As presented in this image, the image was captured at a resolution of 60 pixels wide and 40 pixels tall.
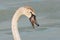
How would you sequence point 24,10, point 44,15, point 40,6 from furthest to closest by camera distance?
point 40,6 → point 44,15 → point 24,10

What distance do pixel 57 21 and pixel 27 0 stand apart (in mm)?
3770

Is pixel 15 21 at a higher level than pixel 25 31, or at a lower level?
higher

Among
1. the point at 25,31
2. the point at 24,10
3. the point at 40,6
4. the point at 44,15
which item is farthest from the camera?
the point at 40,6

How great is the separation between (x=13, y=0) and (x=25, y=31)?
471cm

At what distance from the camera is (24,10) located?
777 centimetres

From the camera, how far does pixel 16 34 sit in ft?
26.3

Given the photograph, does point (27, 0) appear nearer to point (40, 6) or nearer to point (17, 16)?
point (40, 6)

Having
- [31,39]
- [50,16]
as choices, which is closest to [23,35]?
[31,39]

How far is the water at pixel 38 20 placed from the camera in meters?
12.6

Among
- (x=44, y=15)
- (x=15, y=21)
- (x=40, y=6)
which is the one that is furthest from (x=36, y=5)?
(x=15, y=21)

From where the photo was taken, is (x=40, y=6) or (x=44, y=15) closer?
(x=44, y=15)

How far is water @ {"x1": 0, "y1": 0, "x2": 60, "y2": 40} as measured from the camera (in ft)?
41.5

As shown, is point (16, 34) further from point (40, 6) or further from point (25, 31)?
point (40, 6)

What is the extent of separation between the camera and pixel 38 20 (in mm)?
13984
